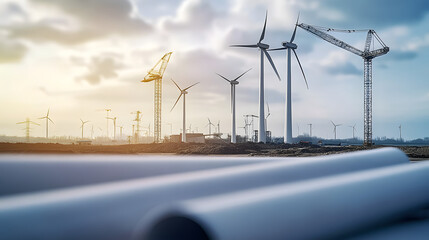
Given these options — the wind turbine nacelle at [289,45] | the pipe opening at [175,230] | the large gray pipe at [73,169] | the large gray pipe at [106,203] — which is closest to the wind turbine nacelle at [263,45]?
the wind turbine nacelle at [289,45]

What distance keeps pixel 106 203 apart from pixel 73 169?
3.06 ft

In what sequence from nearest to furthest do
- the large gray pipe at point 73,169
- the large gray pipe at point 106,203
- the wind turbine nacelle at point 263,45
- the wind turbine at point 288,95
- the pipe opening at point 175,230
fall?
the pipe opening at point 175,230
the large gray pipe at point 106,203
the large gray pipe at point 73,169
the wind turbine at point 288,95
the wind turbine nacelle at point 263,45

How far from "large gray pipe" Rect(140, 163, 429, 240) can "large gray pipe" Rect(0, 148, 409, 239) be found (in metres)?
0.45

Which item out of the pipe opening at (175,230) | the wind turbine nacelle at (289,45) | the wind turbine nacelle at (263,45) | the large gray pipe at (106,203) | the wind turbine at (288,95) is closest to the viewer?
the pipe opening at (175,230)

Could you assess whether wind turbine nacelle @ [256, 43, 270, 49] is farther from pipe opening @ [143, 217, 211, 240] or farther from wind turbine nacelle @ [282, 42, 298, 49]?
Answer: pipe opening @ [143, 217, 211, 240]

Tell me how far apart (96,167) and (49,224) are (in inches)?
43.5

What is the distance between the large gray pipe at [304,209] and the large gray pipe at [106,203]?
45 centimetres

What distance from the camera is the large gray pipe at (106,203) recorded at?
2357 millimetres

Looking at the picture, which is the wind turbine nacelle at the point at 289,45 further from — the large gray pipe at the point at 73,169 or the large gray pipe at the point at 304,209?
the large gray pipe at the point at 73,169

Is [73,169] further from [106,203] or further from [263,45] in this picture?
[263,45]

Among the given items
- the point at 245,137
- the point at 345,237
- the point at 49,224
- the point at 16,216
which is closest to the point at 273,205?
the point at 345,237

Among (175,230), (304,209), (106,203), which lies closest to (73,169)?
(106,203)

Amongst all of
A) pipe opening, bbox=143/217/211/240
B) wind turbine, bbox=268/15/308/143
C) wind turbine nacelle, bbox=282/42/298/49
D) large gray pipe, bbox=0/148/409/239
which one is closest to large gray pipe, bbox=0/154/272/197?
large gray pipe, bbox=0/148/409/239

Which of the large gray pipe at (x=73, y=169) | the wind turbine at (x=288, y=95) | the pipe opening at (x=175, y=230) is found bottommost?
the pipe opening at (x=175, y=230)
